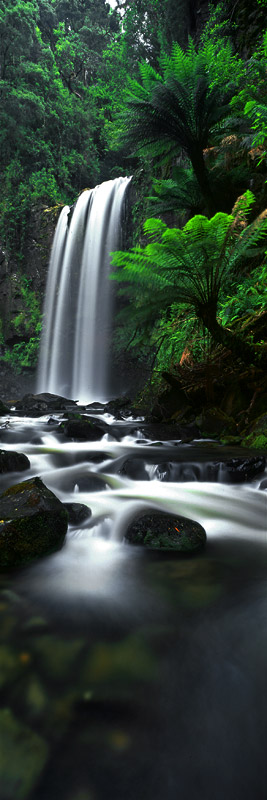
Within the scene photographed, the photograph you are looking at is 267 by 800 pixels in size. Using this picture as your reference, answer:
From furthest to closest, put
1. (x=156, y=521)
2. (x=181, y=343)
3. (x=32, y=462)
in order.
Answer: (x=181, y=343)
(x=32, y=462)
(x=156, y=521)

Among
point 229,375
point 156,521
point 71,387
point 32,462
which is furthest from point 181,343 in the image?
point 71,387

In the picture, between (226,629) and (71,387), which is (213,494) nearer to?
(226,629)

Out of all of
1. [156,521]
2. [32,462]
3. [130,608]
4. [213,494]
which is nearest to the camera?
[130,608]

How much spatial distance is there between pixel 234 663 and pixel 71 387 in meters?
14.0

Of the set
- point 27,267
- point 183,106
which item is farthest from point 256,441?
point 27,267

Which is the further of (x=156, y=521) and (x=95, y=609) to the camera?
(x=156, y=521)

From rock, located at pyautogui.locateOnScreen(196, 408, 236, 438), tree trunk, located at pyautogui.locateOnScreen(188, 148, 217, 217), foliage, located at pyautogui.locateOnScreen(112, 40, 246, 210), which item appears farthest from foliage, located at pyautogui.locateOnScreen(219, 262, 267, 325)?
foliage, located at pyautogui.locateOnScreen(112, 40, 246, 210)

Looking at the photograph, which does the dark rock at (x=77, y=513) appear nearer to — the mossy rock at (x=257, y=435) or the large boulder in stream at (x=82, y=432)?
the mossy rock at (x=257, y=435)

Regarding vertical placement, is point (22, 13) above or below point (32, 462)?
above

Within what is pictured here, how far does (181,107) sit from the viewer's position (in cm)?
576

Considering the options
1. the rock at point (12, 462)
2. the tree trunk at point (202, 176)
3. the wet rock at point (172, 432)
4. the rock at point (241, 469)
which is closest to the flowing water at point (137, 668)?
the rock at point (241, 469)

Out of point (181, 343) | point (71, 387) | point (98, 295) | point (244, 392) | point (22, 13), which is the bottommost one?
point (71, 387)

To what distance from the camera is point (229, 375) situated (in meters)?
5.29

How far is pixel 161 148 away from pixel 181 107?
80 cm
